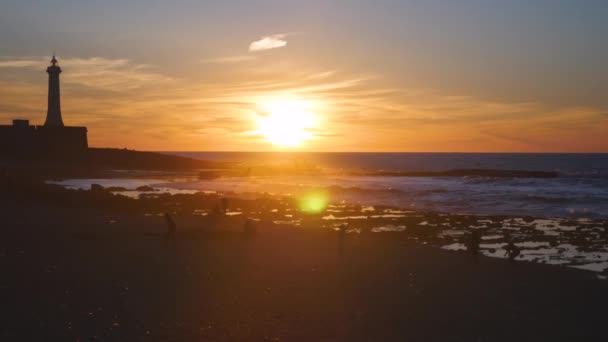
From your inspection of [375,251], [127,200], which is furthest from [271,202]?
[375,251]

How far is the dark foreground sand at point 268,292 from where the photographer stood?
10.1 m

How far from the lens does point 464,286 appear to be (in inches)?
570

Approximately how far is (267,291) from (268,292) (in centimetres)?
8

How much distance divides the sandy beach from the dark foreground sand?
0.11 feet

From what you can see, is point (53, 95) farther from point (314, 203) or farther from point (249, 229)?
point (249, 229)

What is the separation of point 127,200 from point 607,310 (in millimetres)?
24307

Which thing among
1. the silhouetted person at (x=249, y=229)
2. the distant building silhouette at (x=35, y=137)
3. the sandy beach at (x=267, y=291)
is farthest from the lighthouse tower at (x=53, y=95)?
the silhouetted person at (x=249, y=229)

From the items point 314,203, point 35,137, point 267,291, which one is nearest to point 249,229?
point 267,291

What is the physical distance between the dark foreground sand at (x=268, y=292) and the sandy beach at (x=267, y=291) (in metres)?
0.03

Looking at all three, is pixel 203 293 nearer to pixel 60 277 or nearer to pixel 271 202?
pixel 60 277

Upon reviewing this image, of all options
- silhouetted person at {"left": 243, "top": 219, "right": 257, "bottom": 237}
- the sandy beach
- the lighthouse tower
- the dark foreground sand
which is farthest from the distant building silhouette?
the dark foreground sand

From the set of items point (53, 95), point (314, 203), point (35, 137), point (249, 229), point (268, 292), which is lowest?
point (268, 292)

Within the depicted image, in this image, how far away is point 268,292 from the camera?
501 inches

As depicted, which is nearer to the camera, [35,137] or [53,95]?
[53,95]
